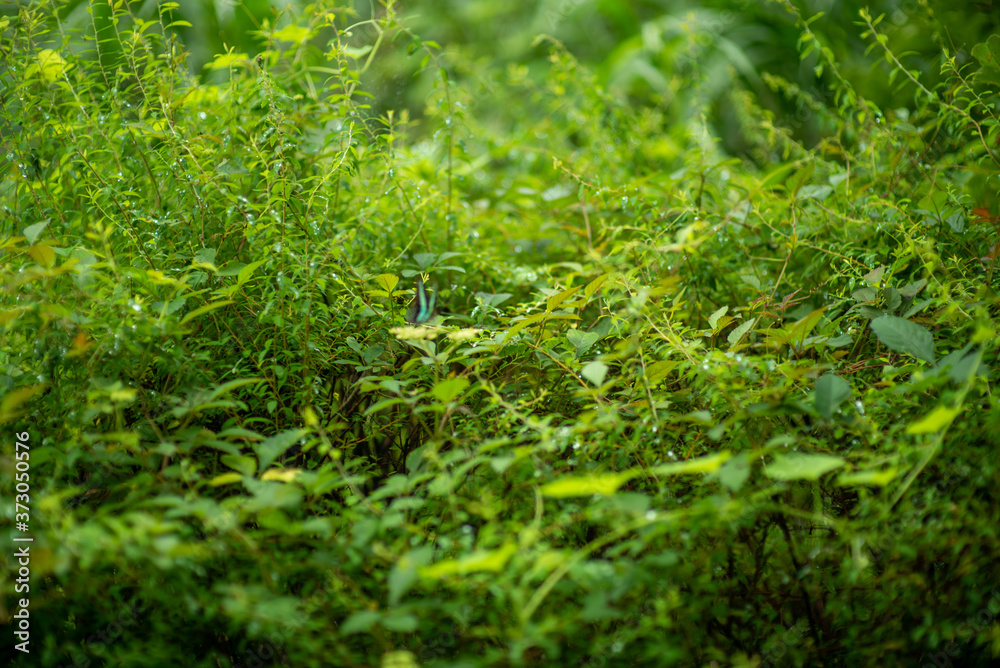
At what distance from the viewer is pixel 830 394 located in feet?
2.19

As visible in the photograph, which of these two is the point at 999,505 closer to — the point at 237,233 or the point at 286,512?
the point at 286,512

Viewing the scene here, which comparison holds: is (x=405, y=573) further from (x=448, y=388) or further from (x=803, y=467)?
(x=803, y=467)

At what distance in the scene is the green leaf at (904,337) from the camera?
0.72 m

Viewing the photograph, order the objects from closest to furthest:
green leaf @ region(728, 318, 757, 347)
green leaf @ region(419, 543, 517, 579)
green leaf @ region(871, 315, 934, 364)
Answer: green leaf @ region(419, 543, 517, 579), green leaf @ region(871, 315, 934, 364), green leaf @ region(728, 318, 757, 347)

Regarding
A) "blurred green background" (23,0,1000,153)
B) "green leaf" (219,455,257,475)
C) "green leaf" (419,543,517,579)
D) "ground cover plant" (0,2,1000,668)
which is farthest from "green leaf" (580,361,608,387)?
"blurred green background" (23,0,1000,153)

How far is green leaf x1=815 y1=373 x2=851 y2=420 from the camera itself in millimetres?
658

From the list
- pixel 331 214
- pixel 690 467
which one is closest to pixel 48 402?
pixel 331 214

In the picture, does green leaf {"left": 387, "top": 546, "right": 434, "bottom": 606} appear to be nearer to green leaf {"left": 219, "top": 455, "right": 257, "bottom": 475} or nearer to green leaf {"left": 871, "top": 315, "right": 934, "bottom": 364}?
green leaf {"left": 219, "top": 455, "right": 257, "bottom": 475}

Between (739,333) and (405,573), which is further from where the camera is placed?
(739,333)

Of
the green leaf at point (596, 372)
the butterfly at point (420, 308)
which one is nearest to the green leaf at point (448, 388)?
the green leaf at point (596, 372)

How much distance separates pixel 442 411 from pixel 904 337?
545mm

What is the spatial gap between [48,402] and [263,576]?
389 mm

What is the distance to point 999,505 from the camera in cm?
59

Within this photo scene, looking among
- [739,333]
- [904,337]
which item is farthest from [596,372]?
[904,337]
